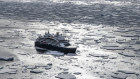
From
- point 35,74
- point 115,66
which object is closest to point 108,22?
point 115,66

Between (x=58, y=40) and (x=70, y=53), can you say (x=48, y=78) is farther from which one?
(x=58, y=40)

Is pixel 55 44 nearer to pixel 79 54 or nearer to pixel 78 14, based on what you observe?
pixel 79 54

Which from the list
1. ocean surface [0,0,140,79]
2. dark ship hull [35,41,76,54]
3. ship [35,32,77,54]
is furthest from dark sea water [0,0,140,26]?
dark ship hull [35,41,76,54]

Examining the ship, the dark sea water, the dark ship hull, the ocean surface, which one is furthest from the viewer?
the dark sea water

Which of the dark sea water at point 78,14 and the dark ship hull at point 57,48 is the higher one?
the dark sea water at point 78,14

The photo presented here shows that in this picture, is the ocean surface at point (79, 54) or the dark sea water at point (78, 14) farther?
the dark sea water at point (78, 14)

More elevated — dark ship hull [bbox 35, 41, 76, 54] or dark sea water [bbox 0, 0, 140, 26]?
dark sea water [bbox 0, 0, 140, 26]

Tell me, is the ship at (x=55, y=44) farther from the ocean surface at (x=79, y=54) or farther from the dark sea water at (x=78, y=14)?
the dark sea water at (x=78, y=14)

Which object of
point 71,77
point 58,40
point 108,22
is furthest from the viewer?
point 108,22

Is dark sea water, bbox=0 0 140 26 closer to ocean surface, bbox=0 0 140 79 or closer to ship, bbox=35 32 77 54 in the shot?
ocean surface, bbox=0 0 140 79

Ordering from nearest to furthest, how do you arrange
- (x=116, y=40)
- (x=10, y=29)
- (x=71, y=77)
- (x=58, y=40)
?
(x=71, y=77), (x=58, y=40), (x=116, y=40), (x=10, y=29)

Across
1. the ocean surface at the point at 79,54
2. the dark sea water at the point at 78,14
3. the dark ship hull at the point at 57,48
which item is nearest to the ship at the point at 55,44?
the dark ship hull at the point at 57,48
